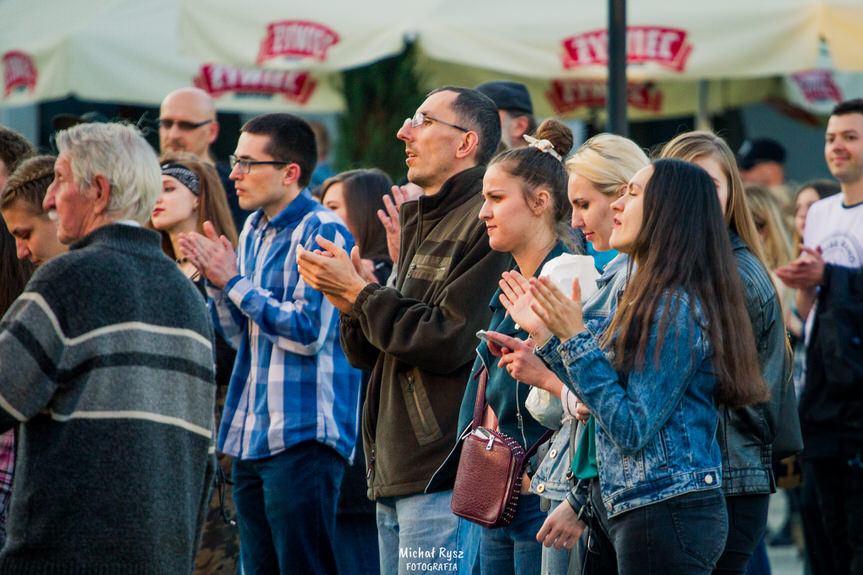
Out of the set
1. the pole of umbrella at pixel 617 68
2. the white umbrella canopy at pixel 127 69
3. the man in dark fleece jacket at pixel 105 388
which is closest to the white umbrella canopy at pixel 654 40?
the white umbrella canopy at pixel 127 69

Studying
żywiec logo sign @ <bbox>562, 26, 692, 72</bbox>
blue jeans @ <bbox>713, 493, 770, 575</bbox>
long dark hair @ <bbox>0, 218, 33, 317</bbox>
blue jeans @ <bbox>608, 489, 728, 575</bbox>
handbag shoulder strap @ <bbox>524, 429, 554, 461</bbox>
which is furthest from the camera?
żywiec logo sign @ <bbox>562, 26, 692, 72</bbox>

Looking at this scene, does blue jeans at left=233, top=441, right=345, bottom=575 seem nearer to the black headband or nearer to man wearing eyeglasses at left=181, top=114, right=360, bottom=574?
man wearing eyeglasses at left=181, top=114, right=360, bottom=574

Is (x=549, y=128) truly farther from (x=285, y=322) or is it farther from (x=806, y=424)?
(x=806, y=424)

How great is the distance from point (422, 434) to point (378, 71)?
7.01m

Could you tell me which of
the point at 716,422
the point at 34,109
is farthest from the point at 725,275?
the point at 34,109

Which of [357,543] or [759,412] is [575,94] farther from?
[759,412]

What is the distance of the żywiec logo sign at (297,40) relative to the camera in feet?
30.0

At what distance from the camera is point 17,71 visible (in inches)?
418

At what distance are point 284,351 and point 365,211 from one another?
4.56ft

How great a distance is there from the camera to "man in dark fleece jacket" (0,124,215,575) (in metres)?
3.18

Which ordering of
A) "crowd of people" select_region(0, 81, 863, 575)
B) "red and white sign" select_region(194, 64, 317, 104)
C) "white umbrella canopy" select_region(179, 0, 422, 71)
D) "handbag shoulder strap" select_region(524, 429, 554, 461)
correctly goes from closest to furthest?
"crowd of people" select_region(0, 81, 863, 575), "handbag shoulder strap" select_region(524, 429, 554, 461), "white umbrella canopy" select_region(179, 0, 422, 71), "red and white sign" select_region(194, 64, 317, 104)

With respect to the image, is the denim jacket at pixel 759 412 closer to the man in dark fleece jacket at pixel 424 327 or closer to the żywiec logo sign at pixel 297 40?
the man in dark fleece jacket at pixel 424 327

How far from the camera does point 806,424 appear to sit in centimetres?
640

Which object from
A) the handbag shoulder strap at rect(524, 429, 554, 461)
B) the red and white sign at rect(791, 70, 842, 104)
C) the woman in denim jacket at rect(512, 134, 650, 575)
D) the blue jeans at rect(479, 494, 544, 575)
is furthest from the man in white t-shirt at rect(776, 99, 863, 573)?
the red and white sign at rect(791, 70, 842, 104)
